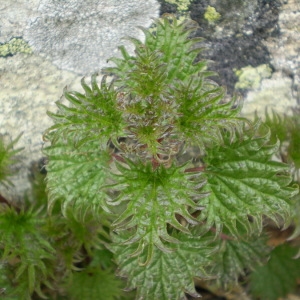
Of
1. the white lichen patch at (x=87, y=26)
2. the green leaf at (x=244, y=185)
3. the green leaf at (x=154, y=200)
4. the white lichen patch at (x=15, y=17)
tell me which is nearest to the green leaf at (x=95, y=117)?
the green leaf at (x=154, y=200)

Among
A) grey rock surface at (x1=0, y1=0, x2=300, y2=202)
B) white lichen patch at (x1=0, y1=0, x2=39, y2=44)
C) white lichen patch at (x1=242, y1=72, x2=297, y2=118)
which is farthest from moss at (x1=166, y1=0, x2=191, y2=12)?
white lichen patch at (x1=0, y1=0, x2=39, y2=44)

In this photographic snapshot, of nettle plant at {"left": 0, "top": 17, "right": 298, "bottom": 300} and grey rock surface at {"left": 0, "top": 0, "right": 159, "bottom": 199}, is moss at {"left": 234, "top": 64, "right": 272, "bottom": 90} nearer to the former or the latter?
nettle plant at {"left": 0, "top": 17, "right": 298, "bottom": 300}

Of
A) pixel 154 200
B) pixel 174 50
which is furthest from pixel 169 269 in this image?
pixel 174 50

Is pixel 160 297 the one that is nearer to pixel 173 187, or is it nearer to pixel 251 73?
pixel 173 187

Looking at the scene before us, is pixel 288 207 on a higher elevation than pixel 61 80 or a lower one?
lower

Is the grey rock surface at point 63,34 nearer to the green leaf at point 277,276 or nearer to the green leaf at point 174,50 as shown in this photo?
the green leaf at point 174,50

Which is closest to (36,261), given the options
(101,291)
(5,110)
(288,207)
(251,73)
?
(101,291)

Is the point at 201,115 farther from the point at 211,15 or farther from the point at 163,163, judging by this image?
the point at 211,15
